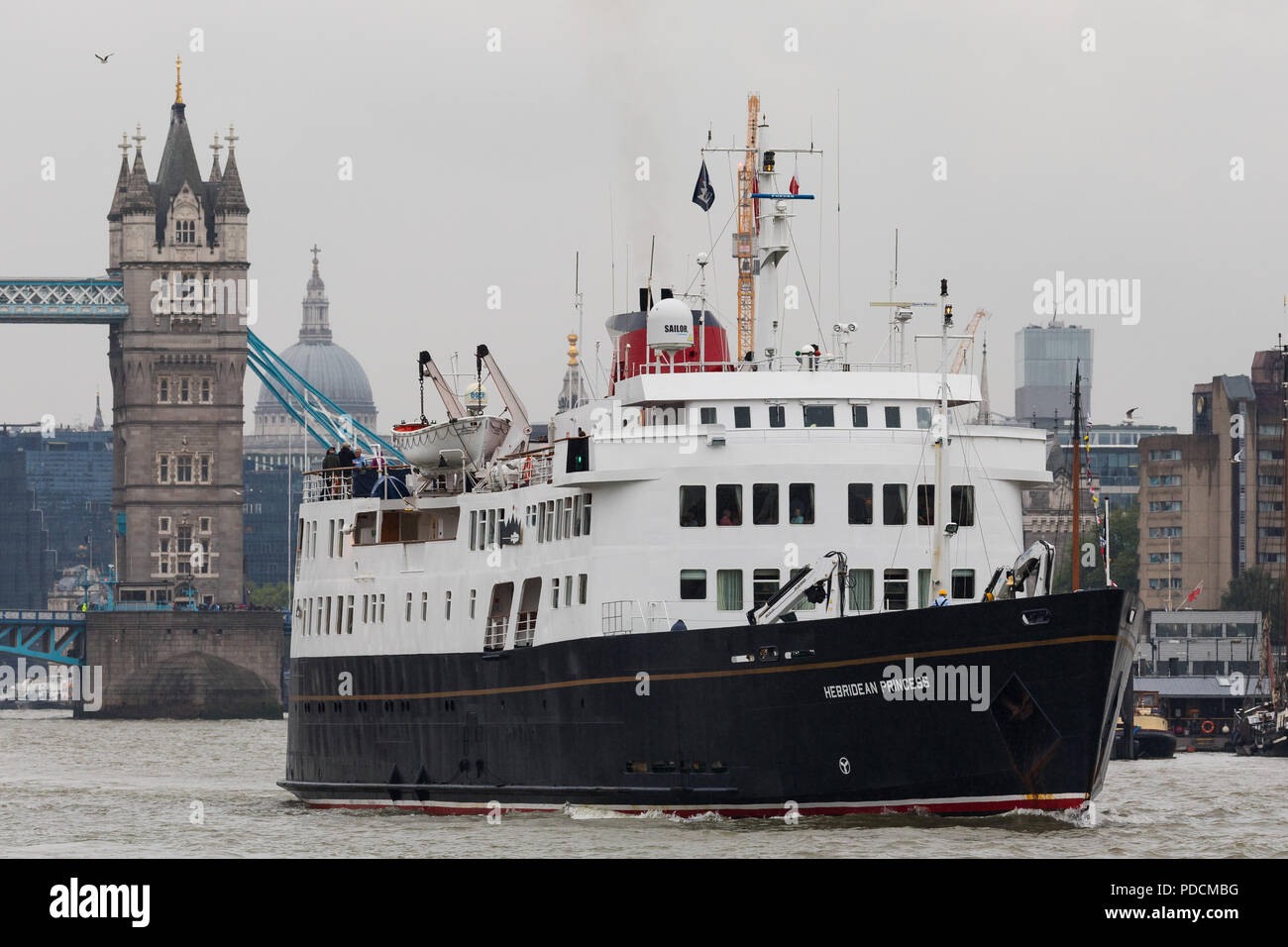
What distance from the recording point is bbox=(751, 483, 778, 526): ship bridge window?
131ft

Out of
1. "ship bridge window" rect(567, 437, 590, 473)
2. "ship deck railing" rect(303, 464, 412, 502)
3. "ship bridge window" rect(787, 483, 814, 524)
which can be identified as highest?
"ship bridge window" rect(567, 437, 590, 473)

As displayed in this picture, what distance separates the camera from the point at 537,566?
43.7 m

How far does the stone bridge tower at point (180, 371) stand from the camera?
170 m

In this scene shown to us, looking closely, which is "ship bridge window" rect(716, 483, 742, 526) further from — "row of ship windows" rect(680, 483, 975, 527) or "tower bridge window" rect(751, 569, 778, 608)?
"tower bridge window" rect(751, 569, 778, 608)

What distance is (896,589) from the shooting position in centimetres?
4031

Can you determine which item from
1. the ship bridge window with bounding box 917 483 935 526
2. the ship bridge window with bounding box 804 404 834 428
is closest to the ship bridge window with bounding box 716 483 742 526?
the ship bridge window with bounding box 804 404 834 428

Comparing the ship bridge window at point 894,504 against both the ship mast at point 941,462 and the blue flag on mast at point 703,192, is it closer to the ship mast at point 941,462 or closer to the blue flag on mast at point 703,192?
the ship mast at point 941,462

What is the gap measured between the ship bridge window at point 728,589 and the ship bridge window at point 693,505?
925 mm

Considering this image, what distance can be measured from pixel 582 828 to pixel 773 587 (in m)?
4.96

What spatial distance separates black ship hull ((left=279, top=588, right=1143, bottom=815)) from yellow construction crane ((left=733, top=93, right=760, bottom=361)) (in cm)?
844

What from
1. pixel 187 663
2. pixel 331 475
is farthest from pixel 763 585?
pixel 187 663

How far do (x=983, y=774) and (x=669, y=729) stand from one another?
17.3ft

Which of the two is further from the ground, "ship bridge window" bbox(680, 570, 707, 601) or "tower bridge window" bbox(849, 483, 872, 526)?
"tower bridge window" bbox(849, 483, 872, 526)
